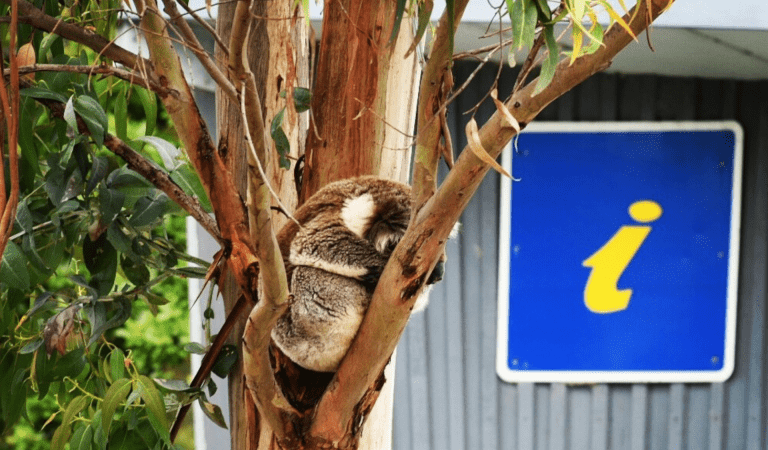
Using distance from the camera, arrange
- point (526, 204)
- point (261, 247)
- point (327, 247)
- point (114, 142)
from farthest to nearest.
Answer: point (526, 204)
point (327, 247)
point (114, 142)
point (261, 247)

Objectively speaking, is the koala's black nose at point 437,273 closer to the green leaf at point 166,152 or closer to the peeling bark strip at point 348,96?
the peeling bark strip at point 348,96

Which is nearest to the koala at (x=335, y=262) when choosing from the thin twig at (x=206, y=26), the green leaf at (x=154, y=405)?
the green leaf at (x=154, y=405)

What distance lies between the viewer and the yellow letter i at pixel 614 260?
2547mm

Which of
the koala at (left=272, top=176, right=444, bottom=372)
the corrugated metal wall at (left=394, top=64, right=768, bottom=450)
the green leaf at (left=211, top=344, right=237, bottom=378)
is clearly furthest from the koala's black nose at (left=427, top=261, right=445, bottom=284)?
the corrugated metal wall at (left=394, top=64, right=768, bottom=450)

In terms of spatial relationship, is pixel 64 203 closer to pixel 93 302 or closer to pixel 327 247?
pixel 93 302

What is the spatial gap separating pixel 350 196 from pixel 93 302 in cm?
47

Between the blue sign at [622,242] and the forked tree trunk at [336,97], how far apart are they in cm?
112

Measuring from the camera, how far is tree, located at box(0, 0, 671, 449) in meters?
0.92

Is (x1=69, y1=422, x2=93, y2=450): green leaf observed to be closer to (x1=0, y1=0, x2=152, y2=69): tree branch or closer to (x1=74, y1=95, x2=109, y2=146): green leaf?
(x1=74, y1=95, x2=109, y2=146): green leaf

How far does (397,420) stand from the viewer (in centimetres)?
269

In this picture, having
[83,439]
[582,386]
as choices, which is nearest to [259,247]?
[83,439]

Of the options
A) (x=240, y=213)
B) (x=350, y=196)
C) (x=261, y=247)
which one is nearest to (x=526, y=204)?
(x=350, y=196)

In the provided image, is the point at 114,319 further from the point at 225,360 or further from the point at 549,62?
the point at 549,62

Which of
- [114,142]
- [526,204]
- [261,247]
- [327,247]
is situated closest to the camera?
[261,247]
